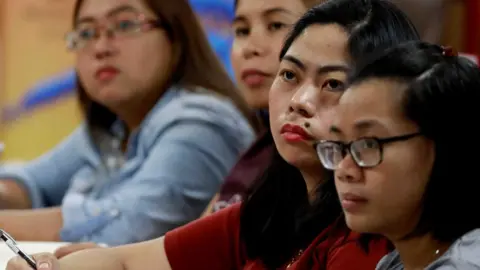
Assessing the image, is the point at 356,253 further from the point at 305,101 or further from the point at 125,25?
the point at 125,25

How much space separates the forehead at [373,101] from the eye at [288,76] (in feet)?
0.72

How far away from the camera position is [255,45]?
1439 millimetres

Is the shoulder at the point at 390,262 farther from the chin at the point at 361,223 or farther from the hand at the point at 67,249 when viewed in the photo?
the hand at the point at 67,249

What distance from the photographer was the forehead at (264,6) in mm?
1386

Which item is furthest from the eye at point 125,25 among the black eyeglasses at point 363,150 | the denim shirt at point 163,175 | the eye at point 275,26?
the black eyeglasses at point 363,150

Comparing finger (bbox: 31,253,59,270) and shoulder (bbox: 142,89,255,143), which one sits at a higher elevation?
finger (bbox: 31,253,59,270)

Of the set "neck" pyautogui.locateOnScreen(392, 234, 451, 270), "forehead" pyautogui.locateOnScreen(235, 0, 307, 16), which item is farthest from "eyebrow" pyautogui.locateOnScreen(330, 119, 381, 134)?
"forehead" pyautogui.locateOnScreen(235, 0, 307, 16)

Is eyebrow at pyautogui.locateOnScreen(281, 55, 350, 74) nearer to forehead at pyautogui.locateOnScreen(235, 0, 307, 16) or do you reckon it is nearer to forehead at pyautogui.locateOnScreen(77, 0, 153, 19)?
forehead at pyautogui.locateOnScreen(235, 0, 307, 16)

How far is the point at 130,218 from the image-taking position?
1666 mm

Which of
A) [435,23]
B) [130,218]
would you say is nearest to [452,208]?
[130,218]

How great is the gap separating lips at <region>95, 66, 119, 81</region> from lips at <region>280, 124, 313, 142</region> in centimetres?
89

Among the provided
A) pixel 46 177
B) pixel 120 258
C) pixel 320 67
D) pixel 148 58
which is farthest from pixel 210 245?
pixel 46 177

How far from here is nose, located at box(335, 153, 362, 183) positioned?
0.78 meters

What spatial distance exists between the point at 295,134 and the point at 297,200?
0.51 feet
